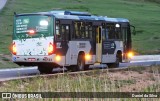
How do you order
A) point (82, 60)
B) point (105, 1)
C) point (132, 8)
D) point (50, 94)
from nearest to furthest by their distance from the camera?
point (50, 94) → point (82, 60) → point (132, 8) → point (105, 1)

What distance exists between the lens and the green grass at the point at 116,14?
5228 centimetres

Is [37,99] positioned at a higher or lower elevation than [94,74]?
higher

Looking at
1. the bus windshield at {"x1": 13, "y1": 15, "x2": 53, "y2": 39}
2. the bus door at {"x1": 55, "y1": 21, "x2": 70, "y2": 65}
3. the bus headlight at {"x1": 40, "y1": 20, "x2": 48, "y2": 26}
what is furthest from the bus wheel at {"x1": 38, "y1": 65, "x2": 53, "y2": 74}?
the bus headlight at {"x1": 40, "y1": 20, "x2": 48, "y2": 26}

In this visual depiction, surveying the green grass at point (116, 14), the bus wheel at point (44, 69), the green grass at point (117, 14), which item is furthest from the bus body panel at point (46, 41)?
the green grass at point (117, 14)

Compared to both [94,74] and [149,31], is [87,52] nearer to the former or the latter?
[94,74]

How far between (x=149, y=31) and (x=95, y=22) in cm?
3479

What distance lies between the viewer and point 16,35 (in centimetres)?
2586

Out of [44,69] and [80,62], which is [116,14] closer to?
[80,62]

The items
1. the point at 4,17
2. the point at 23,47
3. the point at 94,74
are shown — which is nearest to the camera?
the point at 94,74

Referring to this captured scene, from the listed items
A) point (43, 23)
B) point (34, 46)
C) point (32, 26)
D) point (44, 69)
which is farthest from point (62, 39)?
point (44, 69)

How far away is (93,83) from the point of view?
17.3 metres

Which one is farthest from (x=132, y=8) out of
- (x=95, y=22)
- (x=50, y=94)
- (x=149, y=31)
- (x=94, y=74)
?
(x=50, y=94)

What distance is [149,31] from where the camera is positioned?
63.0 meters

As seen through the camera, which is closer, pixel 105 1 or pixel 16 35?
pixel 16 35
